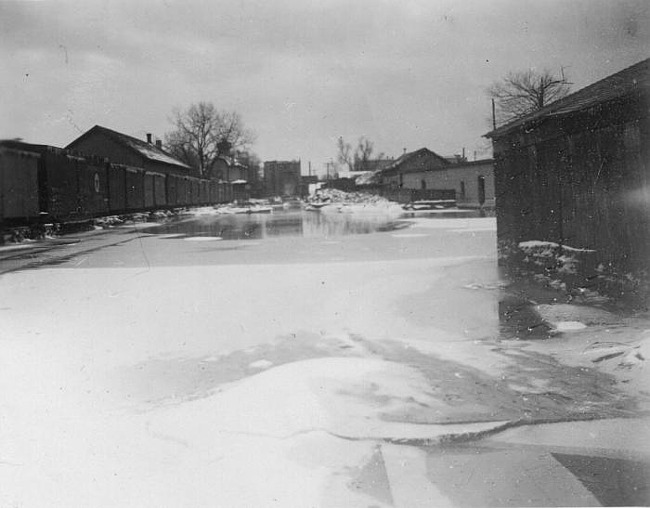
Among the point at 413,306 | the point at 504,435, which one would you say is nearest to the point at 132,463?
the point at 504,435

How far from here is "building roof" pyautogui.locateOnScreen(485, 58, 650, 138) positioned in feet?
14.3

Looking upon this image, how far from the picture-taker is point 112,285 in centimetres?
669

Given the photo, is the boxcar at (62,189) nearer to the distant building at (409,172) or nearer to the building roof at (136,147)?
the building roof at (136,147)

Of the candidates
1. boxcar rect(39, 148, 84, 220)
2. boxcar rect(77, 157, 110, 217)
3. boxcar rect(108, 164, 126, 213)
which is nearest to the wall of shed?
boxcar rect(39, 148, 84, 220)

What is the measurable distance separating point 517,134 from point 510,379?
17.3 ft

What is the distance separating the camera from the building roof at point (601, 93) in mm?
4371

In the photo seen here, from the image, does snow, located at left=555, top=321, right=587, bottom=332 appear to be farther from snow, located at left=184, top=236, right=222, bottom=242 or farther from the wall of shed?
snow, located at left=184, top=236, right=222, bottom=242

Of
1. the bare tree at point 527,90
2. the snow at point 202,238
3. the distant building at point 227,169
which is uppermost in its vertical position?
the bare tree at point 527,90

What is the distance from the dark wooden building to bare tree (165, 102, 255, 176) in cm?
345

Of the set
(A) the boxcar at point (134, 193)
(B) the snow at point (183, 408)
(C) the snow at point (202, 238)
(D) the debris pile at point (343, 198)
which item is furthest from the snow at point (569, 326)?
(D) the debris pile at point (343, 198)

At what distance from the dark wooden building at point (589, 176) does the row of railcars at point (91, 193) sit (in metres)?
5.71

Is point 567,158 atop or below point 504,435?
atop

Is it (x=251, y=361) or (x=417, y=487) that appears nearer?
(x=417, y=487)

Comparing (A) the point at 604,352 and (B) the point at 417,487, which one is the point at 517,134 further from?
(B) the point at 417,487
